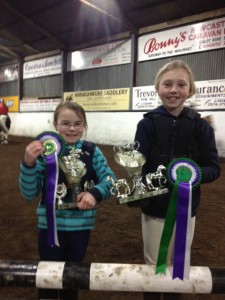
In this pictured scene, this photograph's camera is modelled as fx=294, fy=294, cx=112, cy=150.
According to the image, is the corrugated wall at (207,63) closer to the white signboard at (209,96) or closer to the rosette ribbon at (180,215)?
the white signboard at (209,96)

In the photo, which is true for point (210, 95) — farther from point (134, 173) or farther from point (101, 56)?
point (134, 173)

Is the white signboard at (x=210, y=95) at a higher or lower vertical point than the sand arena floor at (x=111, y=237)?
higher

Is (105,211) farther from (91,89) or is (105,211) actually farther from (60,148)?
(91,89)

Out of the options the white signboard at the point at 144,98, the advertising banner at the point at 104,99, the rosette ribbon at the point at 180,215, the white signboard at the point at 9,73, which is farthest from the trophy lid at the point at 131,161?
the white signboard at the point at 9,73

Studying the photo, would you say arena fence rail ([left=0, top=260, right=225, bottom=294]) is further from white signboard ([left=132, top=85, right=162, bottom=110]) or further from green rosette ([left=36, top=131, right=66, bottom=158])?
white signboard ([left=132, top=85, right=162, bottom=110])

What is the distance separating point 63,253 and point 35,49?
1179 cm

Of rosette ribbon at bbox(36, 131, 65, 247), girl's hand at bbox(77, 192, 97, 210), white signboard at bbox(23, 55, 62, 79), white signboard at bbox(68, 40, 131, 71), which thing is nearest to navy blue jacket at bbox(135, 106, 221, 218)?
girl's hand at bbox(77, 192, 97, 210)

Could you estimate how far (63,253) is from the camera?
51.0 inches

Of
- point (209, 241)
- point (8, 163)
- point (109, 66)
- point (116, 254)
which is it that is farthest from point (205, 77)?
point (116, 254)

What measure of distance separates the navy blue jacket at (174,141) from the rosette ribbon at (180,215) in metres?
0.21

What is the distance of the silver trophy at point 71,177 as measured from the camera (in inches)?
45.3

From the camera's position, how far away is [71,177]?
1.15 meters

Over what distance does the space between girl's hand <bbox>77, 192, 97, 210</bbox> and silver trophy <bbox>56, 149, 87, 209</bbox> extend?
3 centimetres

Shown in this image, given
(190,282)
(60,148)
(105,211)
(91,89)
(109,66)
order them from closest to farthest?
(190,282) < (60,148) < (105,211) < (109,66) < (91,89)
